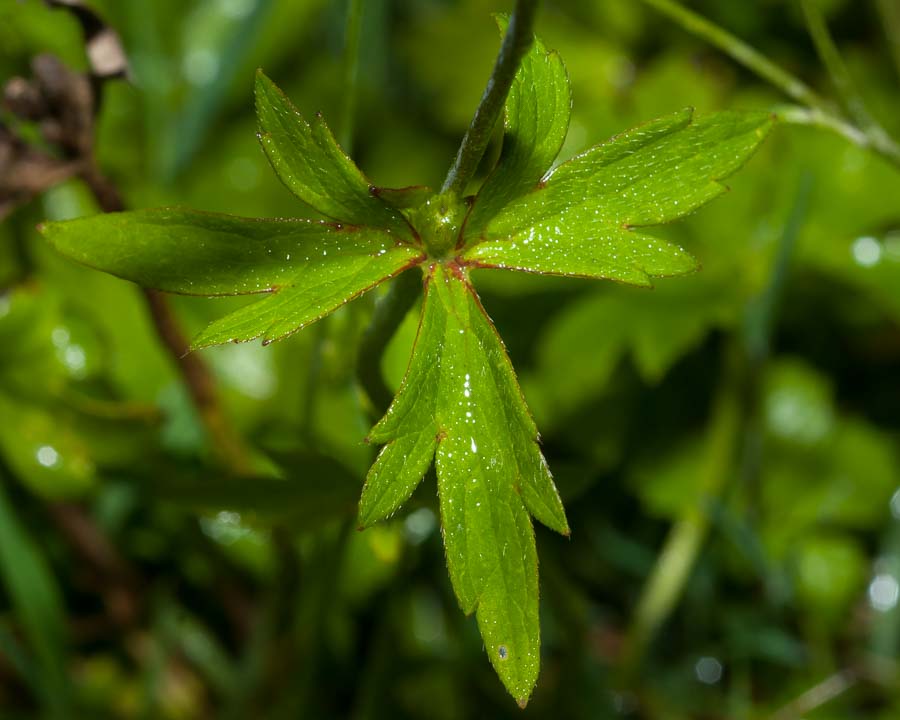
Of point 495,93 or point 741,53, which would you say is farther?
point 741,53

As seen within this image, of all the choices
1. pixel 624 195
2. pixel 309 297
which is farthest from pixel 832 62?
pixel 309 297

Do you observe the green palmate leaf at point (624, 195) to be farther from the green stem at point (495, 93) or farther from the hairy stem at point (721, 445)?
the hairy stem at point (721, 445)

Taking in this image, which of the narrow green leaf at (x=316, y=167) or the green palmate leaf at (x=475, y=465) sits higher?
the narrow green leaf at (x=316, y=167)

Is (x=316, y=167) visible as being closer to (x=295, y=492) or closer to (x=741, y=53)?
(x=295, y=492)

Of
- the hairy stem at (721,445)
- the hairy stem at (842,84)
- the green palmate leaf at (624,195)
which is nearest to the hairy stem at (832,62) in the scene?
the hairy stem at (842,84)

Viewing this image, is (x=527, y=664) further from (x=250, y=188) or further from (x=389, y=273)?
(x=250, y=188)

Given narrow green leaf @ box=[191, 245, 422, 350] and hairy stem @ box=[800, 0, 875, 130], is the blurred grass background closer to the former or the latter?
hairy stem @ box=[800, 0, 875, 130]
